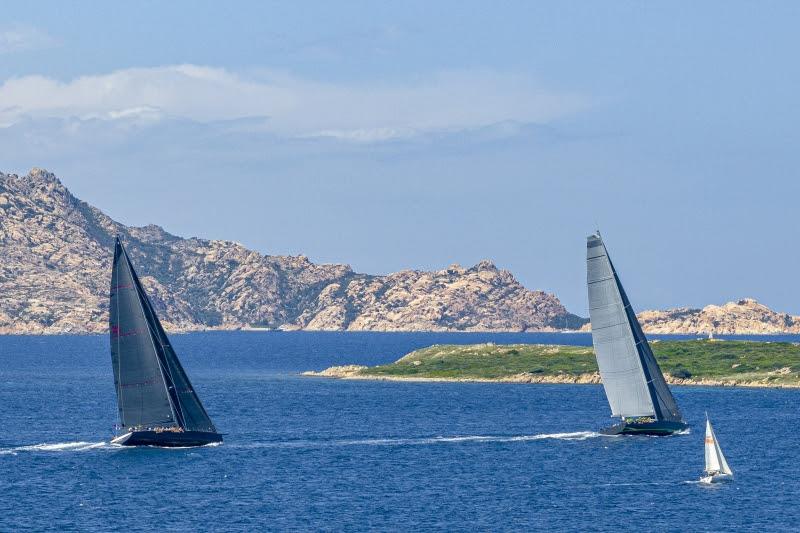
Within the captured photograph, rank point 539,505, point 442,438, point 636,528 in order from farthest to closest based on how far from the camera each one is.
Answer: point 442,438 → point 539,505 → point 636,528

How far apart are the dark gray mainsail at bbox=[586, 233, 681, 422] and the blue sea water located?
4.11m

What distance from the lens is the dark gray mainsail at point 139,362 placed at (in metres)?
117

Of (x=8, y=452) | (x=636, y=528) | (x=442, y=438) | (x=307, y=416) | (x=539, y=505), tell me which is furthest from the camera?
(x=307, y=416)

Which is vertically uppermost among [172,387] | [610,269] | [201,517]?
[610,269]

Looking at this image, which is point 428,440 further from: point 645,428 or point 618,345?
point 618,345

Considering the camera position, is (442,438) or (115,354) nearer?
(115,354)

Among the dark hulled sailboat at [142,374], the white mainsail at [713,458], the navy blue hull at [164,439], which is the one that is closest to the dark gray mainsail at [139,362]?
the dark hulled sailboat at [142,374]

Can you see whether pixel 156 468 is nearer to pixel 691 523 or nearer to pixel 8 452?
pixel 8 452

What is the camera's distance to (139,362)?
11731cm

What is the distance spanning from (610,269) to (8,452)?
5598cm

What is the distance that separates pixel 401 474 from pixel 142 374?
2316cm

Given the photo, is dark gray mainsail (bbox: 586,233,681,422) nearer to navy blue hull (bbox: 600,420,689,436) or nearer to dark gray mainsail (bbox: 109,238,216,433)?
navy blue hull (bbox: 600,420,689,436)

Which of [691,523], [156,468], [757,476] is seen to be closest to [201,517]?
[156,468]

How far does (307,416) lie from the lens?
162750mm
